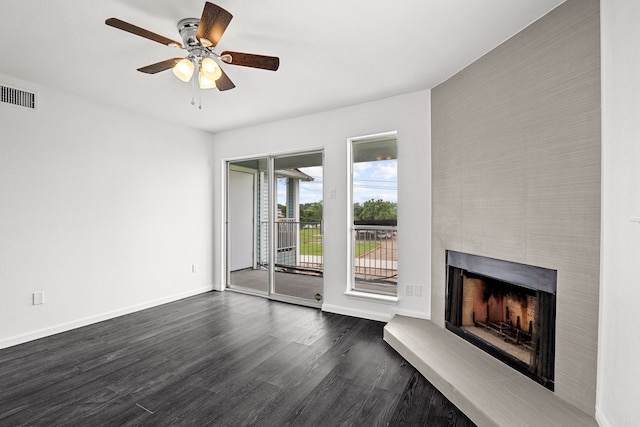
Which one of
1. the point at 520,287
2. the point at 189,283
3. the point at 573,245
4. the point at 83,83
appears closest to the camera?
the point at 573,245

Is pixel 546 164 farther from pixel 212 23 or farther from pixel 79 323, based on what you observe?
pixel 79 323

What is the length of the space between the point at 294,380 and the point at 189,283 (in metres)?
2.91

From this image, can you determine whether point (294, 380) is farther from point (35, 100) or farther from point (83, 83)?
point (35, 100)

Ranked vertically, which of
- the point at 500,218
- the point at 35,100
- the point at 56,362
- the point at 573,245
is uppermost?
the point at 35,100

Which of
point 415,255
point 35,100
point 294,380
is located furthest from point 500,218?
point 35,100

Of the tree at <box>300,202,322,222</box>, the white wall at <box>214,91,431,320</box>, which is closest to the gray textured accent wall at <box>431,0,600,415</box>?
the white wall at <box>214,91,431,320</box>

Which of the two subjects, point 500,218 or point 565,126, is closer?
point 565,126

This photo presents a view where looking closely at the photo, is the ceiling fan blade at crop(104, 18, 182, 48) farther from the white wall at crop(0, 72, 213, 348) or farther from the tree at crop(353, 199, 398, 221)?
the tree at crop(353, 199, 398, 221)

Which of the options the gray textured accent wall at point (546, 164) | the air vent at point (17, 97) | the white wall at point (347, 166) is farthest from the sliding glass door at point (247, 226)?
the gray textured accent wall at point (546, 164)

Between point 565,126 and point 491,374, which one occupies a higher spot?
point 565,126

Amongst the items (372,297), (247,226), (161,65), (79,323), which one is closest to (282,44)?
(161,65)

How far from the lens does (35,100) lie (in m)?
2.94

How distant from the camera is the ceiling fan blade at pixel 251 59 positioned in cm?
195

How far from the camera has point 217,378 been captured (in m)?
2.25
